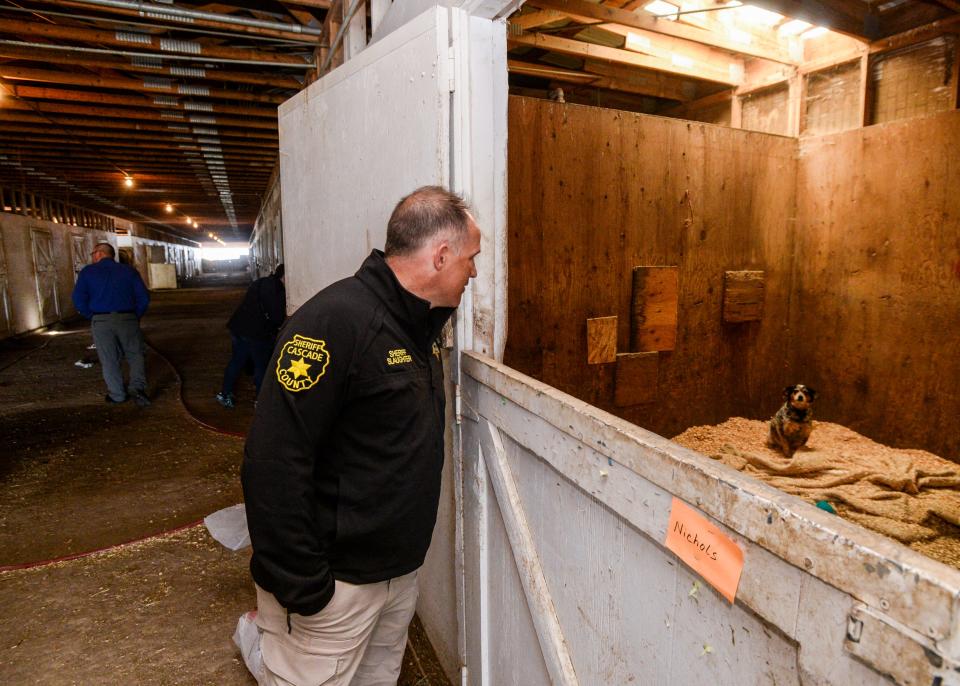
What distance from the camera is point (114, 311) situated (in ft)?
20.2

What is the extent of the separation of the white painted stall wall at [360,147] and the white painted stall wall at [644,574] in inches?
30.5

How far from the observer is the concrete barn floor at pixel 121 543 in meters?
2.52

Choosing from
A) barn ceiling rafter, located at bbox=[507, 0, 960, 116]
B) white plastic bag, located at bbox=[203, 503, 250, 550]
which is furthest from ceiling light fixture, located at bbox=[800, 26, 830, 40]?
white plastic bag, located at bbox=[203, 503, 250, 550]

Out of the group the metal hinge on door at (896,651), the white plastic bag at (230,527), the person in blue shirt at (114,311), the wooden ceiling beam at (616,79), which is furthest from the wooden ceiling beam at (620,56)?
the person in blue shirt at (114,311)

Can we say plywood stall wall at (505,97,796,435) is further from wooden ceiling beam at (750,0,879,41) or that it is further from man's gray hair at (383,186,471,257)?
man's gray hair at (383,186,471,257)

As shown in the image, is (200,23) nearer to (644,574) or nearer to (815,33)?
(815,33)

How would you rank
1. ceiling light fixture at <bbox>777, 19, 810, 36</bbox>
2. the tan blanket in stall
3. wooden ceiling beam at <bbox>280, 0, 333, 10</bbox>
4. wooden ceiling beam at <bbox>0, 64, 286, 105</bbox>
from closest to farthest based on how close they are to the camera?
the tan blanket in stall → wooden ceiling beam at <bbox>280, 0, 333, 10</bbox> → ceiling light fixture at <bbox>777, 19, 810, 36</bbox> → wooden ceiling beam at <bbox>0, 64, 286, 105</bbox>

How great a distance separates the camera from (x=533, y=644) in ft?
5.57

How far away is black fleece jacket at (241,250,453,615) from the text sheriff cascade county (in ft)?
2.69

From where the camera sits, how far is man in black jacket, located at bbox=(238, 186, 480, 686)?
56.7 inches

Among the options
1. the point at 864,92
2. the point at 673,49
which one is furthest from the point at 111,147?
the point at 864,92

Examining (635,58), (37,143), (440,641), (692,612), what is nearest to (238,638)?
(440,641)

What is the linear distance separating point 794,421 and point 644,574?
3.55 m

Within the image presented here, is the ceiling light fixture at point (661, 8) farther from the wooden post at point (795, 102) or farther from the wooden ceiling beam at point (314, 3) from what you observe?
the wooden ceiling beam at point (314, 3)
